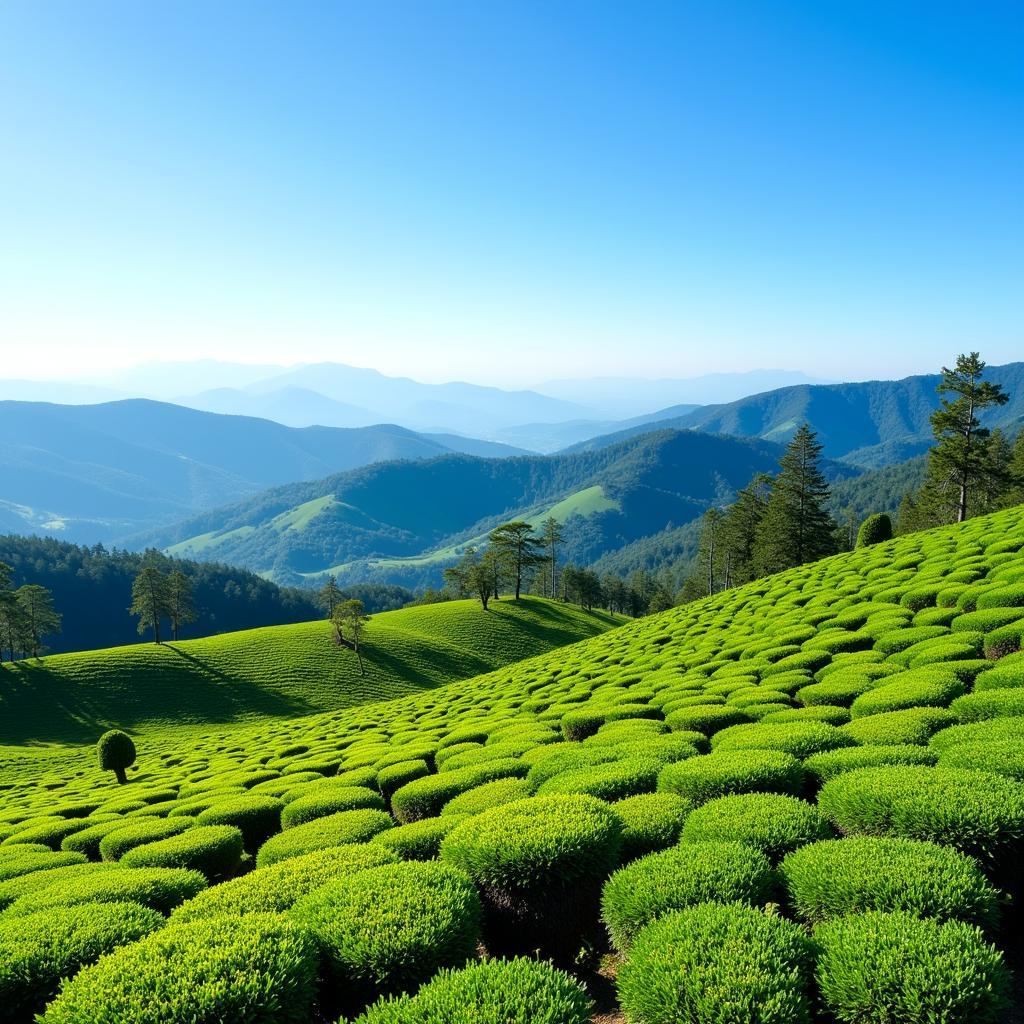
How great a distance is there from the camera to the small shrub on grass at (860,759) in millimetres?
9086

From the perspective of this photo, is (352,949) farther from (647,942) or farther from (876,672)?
(876,672)

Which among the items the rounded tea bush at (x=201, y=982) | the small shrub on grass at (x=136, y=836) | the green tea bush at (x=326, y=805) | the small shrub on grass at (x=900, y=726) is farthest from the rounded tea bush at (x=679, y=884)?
the small shrub on grass at (x=136, y=836)

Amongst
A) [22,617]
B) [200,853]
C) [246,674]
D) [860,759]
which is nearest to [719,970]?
[860,759]

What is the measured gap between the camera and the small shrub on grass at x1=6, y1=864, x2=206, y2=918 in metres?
8.57

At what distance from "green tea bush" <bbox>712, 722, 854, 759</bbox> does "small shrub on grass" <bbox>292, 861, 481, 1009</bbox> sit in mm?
6712

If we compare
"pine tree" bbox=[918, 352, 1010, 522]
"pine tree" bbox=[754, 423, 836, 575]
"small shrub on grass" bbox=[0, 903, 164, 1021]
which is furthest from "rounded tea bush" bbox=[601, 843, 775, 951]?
"pine tree" bbox=[754, 423, 836, 575]

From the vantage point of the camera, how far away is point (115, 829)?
1602 centimetres

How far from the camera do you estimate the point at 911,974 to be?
4586 millimetres

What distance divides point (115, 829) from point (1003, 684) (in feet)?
73.6

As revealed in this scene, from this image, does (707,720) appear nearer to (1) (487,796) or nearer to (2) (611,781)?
(2) (611,781)

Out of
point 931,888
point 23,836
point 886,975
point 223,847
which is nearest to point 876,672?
point 931,888

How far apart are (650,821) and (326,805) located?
336 inches

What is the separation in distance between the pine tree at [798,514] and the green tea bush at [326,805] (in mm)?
65410

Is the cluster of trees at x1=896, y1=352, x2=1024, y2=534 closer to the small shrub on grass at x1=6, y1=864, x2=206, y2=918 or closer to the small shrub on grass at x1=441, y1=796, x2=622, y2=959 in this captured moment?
the small shrub on grass at x1=441, y1=796, x2=622, y2=959
